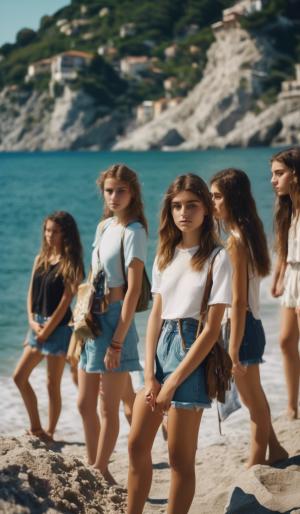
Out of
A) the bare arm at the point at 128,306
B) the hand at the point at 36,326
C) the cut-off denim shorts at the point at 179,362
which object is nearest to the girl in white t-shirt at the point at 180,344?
the cut-off denim shorts at the point at 179,362

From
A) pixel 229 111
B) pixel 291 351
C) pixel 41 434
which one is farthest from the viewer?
pixel 229 111

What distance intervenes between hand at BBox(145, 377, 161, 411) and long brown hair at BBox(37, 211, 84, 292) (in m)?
2.29

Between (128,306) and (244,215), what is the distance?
0.82 meters

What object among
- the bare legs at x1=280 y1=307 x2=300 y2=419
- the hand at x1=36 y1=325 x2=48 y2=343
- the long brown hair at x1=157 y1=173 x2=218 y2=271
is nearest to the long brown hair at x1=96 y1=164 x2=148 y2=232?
the long brown hair at x1=157 y1=173 x2=218 y2=271

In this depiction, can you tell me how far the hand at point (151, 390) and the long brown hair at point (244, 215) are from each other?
122 centimetres

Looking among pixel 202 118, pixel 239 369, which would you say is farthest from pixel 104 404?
pixel 202 118

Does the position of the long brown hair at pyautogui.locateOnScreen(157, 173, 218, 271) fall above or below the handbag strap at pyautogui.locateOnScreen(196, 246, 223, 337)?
above

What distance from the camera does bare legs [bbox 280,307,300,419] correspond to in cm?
534

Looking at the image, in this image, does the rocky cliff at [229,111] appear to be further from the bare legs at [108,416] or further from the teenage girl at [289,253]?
the bare legs at [108,416]

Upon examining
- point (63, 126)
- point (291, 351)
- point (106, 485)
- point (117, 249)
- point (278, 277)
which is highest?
point (63, 126)

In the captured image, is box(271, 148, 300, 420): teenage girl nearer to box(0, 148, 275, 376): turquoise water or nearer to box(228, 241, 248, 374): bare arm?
box(228, 241, 248, 374): bare arm

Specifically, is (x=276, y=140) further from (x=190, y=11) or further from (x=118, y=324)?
(x=118, y=324)

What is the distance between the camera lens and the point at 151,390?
10.8ft

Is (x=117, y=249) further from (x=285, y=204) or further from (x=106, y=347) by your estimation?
(x=285, y=204)
